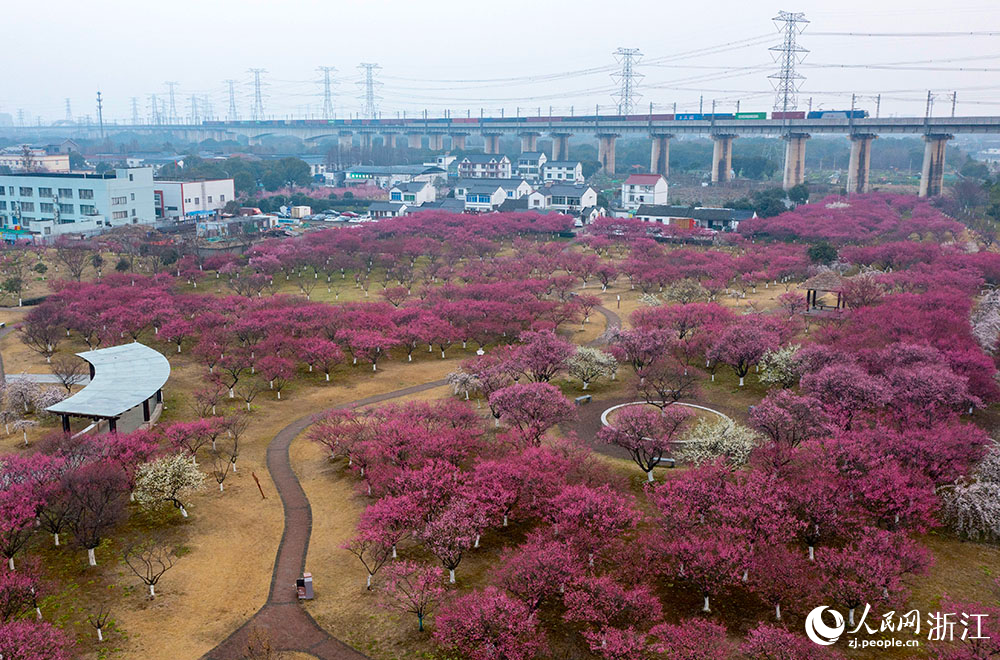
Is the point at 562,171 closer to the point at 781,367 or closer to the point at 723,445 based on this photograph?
the point at 781,367

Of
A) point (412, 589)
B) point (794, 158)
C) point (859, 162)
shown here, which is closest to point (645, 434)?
point (412, 589)

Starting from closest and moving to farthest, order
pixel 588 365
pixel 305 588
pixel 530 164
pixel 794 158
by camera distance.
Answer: pixel 305 588 → pixel 588 365 → pixel 794 158 → pixel 530 164

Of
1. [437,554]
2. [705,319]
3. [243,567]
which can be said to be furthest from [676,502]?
[705,319]

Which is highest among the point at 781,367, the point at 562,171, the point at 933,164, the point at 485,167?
the point at 933,164

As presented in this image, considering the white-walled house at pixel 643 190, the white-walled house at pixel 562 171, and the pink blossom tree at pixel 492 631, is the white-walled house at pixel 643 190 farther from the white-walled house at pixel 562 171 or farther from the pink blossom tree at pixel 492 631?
the pink blossom tree at pixel 492 631

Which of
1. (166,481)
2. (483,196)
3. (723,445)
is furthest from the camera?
(483,196)

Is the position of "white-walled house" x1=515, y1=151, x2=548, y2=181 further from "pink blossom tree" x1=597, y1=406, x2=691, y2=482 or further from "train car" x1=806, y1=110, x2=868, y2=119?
"pink blossom tree" x1=597, y1=406, x2=691, y2=482
